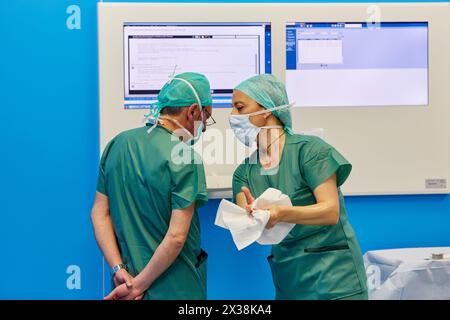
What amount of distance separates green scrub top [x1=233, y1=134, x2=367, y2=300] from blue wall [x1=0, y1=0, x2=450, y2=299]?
71cm

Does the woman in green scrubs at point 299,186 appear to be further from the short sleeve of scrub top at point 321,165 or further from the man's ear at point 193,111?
the man's ear at point 193,111

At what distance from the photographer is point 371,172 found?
2475 mm

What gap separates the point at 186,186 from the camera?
1.62 m

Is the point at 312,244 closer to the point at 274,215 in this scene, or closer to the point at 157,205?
the point at 274,215

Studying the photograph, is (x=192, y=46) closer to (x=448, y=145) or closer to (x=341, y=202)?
(x=341, y=202)

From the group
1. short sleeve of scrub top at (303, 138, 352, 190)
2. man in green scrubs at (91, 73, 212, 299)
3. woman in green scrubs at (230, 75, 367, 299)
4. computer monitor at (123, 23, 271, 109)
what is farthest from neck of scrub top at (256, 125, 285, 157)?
computer monitor at (123, 23, 271, 109)

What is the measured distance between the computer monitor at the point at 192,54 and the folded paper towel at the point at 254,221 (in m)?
0.87

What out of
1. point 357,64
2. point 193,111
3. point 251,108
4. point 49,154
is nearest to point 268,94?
point 251,108

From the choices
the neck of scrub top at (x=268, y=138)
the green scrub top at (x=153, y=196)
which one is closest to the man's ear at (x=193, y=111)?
the green scrub top at (x=153, y=196)

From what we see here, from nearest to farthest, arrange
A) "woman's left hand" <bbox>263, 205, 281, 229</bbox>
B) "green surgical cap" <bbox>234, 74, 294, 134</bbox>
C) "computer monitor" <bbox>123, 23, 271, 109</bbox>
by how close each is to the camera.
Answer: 1. "woman's left hand" <bbox>263, 205, 281, 229</bbox>
2. "green surgical cap" <bbox>234, 74, 294, 134</bbox>
3. "computer monitor" <bbox>123, 23, 271, 109</bbox>

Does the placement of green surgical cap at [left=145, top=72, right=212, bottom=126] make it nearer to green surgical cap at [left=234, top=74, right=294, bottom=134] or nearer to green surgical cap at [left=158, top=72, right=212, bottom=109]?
green surgical cap at [left=158, top=72, right=212, bottom=109]

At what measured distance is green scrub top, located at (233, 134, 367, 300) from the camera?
5.62 feet
